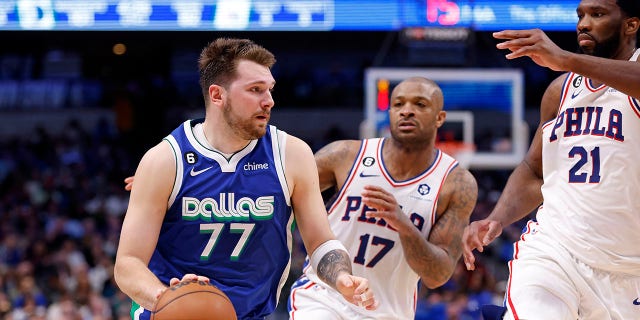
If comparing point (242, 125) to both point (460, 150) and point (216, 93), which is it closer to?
point (216, 93)

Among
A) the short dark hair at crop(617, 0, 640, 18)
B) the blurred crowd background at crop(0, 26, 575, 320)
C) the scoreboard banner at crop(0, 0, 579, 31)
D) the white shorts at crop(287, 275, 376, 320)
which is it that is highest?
the short dark hair at crop(617, 0, 640, 18)

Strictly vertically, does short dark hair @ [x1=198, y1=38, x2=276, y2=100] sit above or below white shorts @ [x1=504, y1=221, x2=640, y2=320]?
above

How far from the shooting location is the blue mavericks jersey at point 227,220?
175 inches

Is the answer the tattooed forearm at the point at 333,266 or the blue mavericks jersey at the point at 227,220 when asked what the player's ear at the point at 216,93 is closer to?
the blue mavericks jersey at the point at 227,220

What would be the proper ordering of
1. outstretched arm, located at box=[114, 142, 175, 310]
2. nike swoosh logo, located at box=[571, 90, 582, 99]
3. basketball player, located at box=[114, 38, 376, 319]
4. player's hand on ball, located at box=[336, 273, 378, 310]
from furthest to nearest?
nike swoosh logo, located at box=[571, 90, 582, 99]
basketball player, located at box=[114, 38, 376, 319]
outstretched arm, located at box=[114, 142, 175, 310]
player's hand on ball, located at box=[336, 273, 378, 310]

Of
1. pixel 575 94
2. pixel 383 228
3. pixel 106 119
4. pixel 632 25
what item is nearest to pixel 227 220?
pixel 383 228

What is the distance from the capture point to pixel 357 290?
398 cm

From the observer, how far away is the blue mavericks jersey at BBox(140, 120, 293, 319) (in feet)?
14.6

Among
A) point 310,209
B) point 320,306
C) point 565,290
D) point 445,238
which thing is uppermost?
point 310,209

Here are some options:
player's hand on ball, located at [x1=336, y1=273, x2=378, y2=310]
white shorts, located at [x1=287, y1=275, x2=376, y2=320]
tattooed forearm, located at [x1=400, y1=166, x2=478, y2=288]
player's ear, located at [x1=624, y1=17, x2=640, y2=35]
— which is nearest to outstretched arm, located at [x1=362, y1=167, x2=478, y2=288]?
tattooed forearm, located at [x1=400, y1=166, x2=478, y2=288]

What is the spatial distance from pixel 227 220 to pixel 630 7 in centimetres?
223

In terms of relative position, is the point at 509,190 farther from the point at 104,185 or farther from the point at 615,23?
the point at 104,185

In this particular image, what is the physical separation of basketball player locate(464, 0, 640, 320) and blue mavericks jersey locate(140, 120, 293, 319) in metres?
1.02

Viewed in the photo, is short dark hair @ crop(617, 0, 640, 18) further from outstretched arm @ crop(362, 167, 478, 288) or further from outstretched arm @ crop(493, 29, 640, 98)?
outstretched arm @ crop(362, 167, 478, 288)
